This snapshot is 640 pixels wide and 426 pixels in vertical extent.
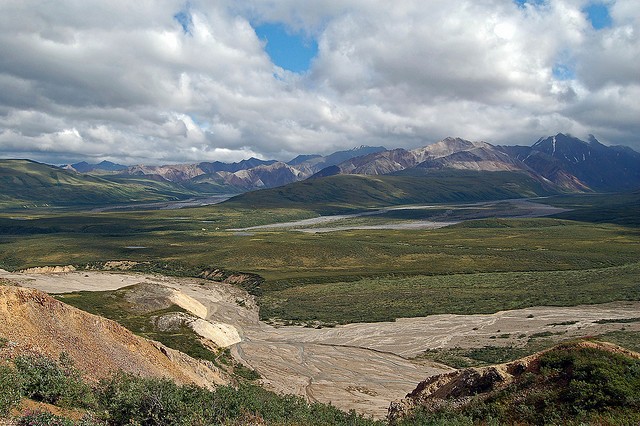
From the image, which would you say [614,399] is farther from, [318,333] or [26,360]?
[318,333]

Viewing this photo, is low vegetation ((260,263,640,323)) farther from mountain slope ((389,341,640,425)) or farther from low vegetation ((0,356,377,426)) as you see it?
low vegetation ((0,356,377,426))

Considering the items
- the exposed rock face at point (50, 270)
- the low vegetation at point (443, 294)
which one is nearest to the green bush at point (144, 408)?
the low vegetation at point (443, 294)

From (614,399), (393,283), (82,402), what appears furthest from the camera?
(393,283)

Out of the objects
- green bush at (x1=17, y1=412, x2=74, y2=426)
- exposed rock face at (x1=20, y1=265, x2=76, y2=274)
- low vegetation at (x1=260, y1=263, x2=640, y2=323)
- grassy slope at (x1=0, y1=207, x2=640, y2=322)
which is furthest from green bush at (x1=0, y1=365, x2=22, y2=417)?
exposed rock face at (x1=20, y1=265, x2=76, y2=274)

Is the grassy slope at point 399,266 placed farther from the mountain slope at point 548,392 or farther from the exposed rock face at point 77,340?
the mountain slope at point 548,392

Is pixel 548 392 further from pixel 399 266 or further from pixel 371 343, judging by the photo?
pixel 399 266

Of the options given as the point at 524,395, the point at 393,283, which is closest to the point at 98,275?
the point at 393,283
